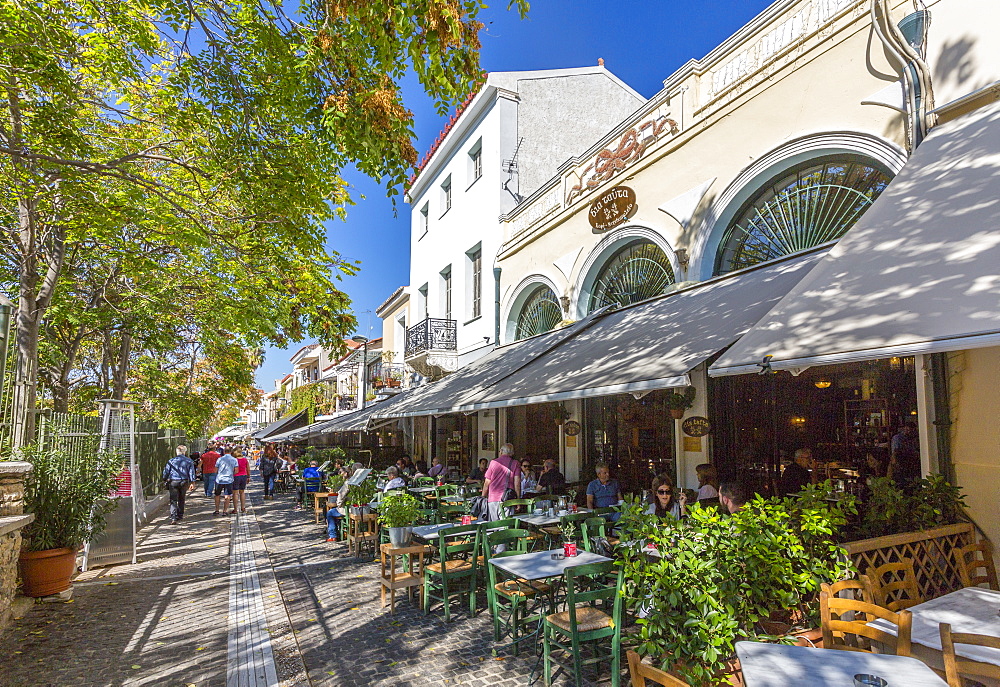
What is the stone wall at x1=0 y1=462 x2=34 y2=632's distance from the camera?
5.67 meters

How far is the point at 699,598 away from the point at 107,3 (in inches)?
284

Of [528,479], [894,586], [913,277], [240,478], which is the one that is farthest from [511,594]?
[240,478]

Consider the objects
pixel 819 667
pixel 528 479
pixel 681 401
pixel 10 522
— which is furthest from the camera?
pixel 528 479

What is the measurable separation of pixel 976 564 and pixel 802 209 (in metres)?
4.50

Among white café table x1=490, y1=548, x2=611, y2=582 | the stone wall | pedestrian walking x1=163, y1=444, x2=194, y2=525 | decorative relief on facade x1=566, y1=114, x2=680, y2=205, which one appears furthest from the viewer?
pedestrian walking x1=163, y1=444, x2=194, y2=525

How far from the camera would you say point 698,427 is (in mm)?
7699

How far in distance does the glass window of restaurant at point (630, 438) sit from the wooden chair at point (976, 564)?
170 inches

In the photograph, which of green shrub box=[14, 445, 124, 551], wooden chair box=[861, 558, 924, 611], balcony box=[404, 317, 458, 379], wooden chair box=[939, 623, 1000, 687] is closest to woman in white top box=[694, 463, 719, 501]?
wooden chair box=[861, 558, 924, 611]

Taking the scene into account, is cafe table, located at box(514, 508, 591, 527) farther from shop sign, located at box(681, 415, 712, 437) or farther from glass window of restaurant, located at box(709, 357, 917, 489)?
glass window of restaurant, located at box(709, 357, 917, 489)

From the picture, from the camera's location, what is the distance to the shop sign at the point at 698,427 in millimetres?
7672

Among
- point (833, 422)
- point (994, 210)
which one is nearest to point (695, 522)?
point (994, 210)

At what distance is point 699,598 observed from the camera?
9.46 feet

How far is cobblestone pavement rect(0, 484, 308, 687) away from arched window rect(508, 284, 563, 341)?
294 inches

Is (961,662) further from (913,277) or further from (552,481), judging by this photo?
(552,481)
